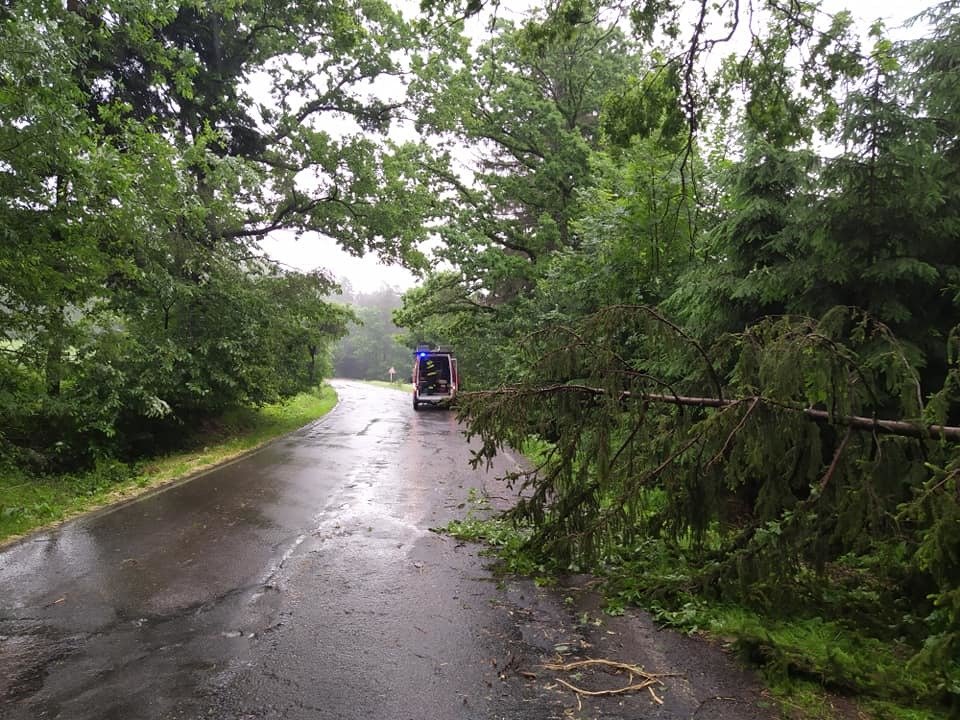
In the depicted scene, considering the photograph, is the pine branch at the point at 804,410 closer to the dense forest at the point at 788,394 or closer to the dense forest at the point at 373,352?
the dense forest at the point at 788,394

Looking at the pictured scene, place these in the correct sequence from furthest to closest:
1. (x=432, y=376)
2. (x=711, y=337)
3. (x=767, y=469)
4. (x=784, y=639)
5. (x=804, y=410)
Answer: (x=432, y=376)
(x=711, y=337)
(x=767, y=469)
(x=804, y=410)
(x=784, y=639)

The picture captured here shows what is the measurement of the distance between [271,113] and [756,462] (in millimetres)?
16912

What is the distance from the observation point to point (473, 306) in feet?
78.3

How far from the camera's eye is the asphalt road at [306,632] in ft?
10.6

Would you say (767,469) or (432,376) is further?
(432,376)

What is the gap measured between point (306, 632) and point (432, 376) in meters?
22.9

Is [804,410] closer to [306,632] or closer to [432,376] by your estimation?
[306,632]

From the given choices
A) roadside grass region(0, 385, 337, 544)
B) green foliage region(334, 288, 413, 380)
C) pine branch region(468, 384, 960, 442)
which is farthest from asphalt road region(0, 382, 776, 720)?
green foliage region(334, 288, 413, 380)

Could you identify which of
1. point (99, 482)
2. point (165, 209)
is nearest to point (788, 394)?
point (165, 209)

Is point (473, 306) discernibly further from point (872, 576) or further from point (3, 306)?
point (872, 576)

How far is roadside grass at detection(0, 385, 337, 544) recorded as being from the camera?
727 cm

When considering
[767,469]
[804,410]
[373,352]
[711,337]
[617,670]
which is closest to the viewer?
[617,670]

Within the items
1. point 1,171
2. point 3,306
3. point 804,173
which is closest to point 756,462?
point 804,173

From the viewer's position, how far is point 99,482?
9062mm
